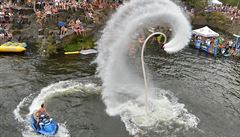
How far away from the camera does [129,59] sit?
37.8 m

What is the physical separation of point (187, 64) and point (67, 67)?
14907mm

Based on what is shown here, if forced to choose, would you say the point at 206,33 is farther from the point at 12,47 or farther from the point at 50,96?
the point at 50,96

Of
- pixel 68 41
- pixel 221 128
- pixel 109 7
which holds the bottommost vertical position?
pixel 221 128

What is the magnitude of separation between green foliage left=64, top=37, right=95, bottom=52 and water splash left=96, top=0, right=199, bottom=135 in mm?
12996

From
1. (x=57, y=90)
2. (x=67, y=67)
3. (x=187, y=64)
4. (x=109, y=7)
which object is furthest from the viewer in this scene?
(x=109, y=7)

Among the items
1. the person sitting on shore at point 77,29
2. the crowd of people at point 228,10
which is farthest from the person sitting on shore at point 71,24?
the crowd of people at point 228,10

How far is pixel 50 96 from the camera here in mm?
35375

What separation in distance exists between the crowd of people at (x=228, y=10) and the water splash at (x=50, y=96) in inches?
1325

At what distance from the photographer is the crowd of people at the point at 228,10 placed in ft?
204

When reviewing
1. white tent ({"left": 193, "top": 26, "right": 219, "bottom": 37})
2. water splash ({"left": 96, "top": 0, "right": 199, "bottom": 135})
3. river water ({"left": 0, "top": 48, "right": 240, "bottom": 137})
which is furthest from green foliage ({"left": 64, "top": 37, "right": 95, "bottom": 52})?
white tent ({"left": 193, "top": 26, "right": 219, "bottom": 37})

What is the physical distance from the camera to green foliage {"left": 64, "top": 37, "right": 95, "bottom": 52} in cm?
4797

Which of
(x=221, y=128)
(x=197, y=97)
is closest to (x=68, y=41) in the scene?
(x=197, y=97)

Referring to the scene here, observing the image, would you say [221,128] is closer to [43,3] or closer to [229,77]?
[229,77]

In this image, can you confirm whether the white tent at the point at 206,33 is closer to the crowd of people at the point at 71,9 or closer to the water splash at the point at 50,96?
the crowd of people at the point at 71,9
